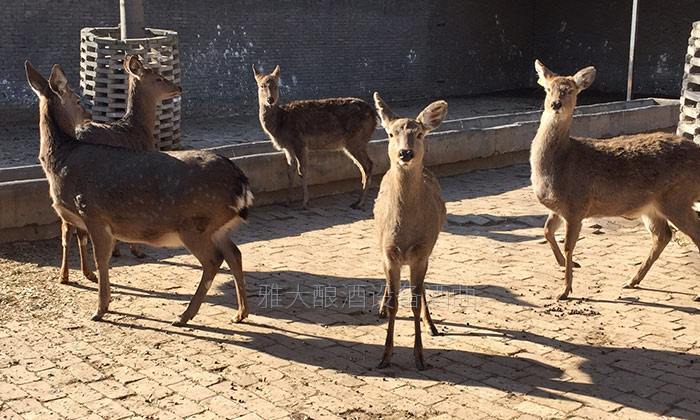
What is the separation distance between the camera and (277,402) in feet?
18.8

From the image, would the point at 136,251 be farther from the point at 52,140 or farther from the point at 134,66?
the point at 134,66

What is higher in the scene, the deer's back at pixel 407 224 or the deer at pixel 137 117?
the deer at pixel 137 117

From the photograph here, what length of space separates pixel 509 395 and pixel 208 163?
321 centimetres

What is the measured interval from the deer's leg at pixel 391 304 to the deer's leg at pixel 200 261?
63.0 inches

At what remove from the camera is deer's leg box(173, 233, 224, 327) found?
716cm

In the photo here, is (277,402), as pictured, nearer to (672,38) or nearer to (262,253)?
(262,253)

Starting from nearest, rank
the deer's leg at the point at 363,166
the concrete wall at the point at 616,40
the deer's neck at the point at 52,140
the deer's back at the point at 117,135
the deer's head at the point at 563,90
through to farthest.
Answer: the deer's neck at the point at 52,140 → the deer's head at the point at 563,90 → the deer's back at the point at 117,135 → the deer's leg at the point at 363,166 → the concrete wall at the point at 616,40

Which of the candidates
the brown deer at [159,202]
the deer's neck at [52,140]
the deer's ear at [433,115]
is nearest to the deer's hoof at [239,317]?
the brown deer at [159,202]

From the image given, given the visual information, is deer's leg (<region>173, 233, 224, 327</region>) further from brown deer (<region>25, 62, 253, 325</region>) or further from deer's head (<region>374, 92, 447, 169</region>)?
deer's head (<region>374, 92, 447, 169</region>)

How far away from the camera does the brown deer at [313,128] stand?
11781 millimetres

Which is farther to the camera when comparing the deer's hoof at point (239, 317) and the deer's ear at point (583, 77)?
the deer's ear at point (583, 77)

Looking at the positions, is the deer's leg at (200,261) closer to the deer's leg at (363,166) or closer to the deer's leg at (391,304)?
the deer's leg at (391,304)

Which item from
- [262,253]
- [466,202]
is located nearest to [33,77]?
[262,253]

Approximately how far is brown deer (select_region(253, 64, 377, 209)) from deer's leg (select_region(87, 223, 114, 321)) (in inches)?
180
